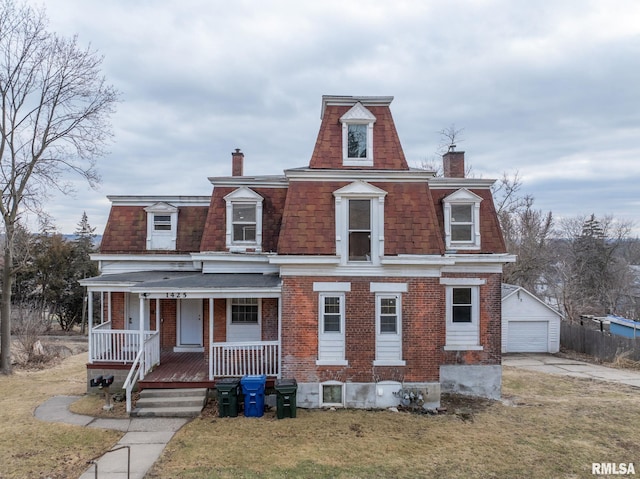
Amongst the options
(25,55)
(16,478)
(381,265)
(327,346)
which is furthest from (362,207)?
(25,55)

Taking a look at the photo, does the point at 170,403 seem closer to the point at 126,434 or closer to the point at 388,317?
the point at 126,434

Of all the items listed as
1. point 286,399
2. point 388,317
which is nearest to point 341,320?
point 388,317

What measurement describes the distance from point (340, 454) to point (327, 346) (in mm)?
3344

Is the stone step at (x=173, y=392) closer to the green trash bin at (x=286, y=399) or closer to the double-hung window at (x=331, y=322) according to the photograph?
the green trash bin at (x=286, y=399)

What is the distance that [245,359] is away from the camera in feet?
37.7

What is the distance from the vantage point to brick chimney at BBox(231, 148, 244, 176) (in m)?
15.2

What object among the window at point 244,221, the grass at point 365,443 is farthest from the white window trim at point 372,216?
the grass at point 365,443

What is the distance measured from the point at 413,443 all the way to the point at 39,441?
871cm

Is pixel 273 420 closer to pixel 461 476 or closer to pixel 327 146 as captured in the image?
pixel 461 476

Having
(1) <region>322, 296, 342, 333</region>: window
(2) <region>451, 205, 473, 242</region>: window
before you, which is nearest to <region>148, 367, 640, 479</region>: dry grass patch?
(1) <region>322, 296, 342, 333</region>: window

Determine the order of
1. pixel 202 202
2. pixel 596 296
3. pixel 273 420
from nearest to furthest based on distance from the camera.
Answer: pixel 273 420 < pixel 202 202 < pixel 596 296

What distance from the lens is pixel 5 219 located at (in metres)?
15.1

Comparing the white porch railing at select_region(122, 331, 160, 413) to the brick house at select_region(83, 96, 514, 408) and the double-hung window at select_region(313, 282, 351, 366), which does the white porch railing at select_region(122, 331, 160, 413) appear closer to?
the brick house at select_region(83, 96, 514, 408)

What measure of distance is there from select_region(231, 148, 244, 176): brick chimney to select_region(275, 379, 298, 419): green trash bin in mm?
8743
